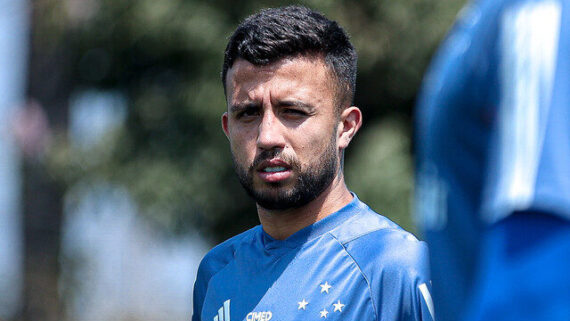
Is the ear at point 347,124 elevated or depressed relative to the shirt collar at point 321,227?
elevated

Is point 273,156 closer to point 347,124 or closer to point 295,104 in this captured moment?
point 295,104

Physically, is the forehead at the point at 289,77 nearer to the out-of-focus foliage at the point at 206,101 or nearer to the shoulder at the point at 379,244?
the shoulder at the point at 379,244

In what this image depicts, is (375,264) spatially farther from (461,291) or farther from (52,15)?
(52,15)

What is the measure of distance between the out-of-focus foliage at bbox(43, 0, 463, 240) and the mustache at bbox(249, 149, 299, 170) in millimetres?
5741

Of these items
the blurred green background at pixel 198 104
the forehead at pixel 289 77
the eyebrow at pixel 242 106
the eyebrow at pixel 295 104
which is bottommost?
the blurred green background at pixel 198 104

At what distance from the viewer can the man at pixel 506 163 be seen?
113cm

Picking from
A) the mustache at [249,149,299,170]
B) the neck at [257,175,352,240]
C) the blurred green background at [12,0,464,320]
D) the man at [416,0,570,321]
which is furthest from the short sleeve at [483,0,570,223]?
the blurred green background at [12,0,464,320]

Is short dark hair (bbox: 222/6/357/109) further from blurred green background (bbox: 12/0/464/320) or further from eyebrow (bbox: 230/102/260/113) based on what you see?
blurred green background (bbox: 12/0/464/320)

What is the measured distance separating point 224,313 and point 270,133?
0.65 m

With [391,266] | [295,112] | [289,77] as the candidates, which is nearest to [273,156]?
[295,112]

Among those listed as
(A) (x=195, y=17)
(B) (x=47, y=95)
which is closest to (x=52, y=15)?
(B) (x=47, y=95)

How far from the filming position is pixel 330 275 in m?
2.95

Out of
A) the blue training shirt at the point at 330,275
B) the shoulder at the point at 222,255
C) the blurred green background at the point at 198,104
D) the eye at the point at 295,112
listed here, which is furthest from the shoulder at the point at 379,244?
the blurred green background at the point at 198,104

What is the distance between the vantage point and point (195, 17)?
9461mm
